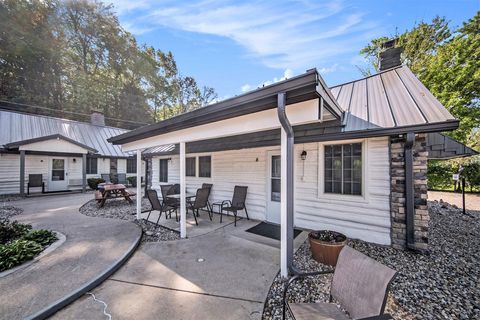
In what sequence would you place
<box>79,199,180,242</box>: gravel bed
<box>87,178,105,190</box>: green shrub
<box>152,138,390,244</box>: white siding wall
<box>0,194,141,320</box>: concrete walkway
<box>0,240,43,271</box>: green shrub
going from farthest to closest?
<box>87,178,105,190</box>: green shrub, <box>79,199,180,242</box>: gravel bed, <box>152,138,390,244</box>: white siding wall, <box>0,240,43,271</box>: green shrub, <box>0,194,141,320</box>: concrete walkway

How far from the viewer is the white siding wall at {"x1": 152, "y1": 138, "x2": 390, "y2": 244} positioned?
152 inches

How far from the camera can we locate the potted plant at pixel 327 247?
320 cm

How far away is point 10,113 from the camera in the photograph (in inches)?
451

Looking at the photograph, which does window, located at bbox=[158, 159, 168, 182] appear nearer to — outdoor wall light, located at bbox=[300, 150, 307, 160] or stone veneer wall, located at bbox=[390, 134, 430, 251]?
outdoor wall light, located at bbox=[300, 150, 307, 160]

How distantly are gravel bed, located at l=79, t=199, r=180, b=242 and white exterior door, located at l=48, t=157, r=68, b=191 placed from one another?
531 centimetres

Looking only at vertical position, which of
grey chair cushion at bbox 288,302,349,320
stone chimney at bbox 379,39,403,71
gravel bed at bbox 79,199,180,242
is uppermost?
stone chimney at bbox 379,39,403,71

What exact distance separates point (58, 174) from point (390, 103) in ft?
53.2

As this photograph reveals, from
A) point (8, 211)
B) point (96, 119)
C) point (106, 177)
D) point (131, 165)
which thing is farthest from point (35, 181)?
point (96, 119)

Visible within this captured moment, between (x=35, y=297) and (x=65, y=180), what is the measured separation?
1253cm

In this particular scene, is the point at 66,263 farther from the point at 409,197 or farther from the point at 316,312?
the point at 409,197

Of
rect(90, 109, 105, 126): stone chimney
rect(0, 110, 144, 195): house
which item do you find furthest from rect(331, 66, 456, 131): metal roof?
rect(90, 109, 105, 126): stone chimney

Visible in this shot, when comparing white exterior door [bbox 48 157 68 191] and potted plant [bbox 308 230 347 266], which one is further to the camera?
white exterior door [bbox 48 157 68 191]

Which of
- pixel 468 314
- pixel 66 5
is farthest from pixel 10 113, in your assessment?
pixel 468 314

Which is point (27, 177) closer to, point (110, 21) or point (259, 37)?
point (259, 37)
